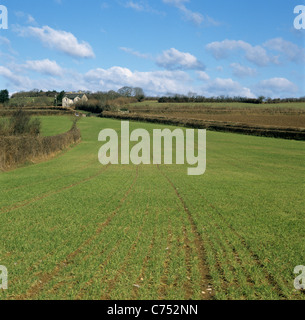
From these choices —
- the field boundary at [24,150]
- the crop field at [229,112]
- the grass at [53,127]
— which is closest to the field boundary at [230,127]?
the crop field at [229,112]

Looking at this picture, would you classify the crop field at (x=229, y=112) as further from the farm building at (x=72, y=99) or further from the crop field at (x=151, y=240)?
the crop field at (x=151, y=240)

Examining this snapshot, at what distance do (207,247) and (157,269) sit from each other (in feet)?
5.80

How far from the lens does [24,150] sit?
2512 cm

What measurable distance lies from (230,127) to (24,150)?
1791 inches

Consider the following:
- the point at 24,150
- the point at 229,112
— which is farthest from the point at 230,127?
the point at 24,150

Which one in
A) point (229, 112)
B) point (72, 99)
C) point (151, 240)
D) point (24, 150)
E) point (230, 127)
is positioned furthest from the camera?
A: point (72, 99)

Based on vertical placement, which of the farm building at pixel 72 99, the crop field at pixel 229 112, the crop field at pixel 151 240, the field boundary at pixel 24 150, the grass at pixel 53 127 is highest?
the farm building at pixel 72 99

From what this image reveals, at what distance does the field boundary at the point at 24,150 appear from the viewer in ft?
74.2

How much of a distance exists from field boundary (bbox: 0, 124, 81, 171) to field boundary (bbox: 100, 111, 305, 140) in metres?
36.8

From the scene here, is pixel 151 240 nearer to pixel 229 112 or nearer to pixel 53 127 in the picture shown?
pixel 53 127

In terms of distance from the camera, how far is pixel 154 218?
10195 mm

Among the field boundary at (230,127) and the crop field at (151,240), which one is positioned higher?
the field boundary at (230,127)

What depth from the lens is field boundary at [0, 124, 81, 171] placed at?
890 inches

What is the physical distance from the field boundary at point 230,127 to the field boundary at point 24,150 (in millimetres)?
36790
